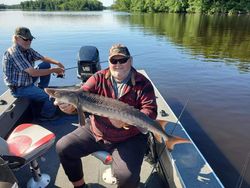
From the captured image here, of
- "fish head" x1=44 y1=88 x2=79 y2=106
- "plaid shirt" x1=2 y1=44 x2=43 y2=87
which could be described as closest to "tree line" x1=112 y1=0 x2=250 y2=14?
"plaid shirt" x1=2 y1=44 x2=43 y2=87

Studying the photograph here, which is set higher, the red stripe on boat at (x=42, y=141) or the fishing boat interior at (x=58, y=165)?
the red stripe on boat at (x=42, y=141)

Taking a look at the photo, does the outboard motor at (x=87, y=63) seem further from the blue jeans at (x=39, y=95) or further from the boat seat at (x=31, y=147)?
the boat seat at (x=31, y=147)

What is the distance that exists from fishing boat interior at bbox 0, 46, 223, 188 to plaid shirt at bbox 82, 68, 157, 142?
24 cm

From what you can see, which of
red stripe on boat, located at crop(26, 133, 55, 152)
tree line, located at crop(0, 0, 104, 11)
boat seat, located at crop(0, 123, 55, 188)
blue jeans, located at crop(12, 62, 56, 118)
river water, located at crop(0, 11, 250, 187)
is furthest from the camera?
tree line, located at crop(0, 0, 104, 11)

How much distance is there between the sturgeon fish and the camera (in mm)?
3008

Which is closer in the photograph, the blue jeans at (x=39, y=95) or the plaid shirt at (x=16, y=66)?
the plaid shirt at (x=16, y=66)

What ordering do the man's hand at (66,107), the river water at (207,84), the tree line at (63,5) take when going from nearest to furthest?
1. the man's hand at (66,107)
2. the river water at (207,84)
3. the tree line at (63,5)

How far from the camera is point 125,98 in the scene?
132 inches

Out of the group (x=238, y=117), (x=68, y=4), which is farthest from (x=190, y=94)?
(x=68, y=4)

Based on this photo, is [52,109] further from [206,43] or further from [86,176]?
[206,43]

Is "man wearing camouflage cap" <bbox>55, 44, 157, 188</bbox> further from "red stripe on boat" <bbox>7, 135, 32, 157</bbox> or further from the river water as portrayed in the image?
the river water

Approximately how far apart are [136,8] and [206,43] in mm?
73480

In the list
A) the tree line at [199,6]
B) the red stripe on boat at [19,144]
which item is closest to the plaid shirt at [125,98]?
the red stripe on boat at [19,144]

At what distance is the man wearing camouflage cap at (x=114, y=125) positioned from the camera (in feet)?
10.7
